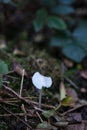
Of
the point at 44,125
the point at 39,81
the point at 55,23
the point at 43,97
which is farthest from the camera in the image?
the point at 55,23

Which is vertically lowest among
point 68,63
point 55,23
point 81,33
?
point 68,63

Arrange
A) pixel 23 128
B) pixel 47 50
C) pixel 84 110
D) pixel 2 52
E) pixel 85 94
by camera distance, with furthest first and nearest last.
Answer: pixel 47 50 → pixel 2 52 → pixel 85 94 → pixel 84 110 → pixel 23 128

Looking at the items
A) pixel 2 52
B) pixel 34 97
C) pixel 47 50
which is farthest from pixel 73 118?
pixel 47 50

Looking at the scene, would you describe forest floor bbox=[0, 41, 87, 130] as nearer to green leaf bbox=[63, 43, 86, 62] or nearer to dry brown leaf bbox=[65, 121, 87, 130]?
dry brown leaf bbox=[65, 121, 87, 130]

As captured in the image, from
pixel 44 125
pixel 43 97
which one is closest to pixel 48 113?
pixel 44 125

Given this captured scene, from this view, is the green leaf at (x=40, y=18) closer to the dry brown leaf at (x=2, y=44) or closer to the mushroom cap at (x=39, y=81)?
the dry brown leaf at (x=2, y=44)

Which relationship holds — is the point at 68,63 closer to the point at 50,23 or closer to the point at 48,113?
the point at 50,23

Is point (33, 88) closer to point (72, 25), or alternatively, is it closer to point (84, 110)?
point (84, 110)

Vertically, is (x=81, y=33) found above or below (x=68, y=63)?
above
